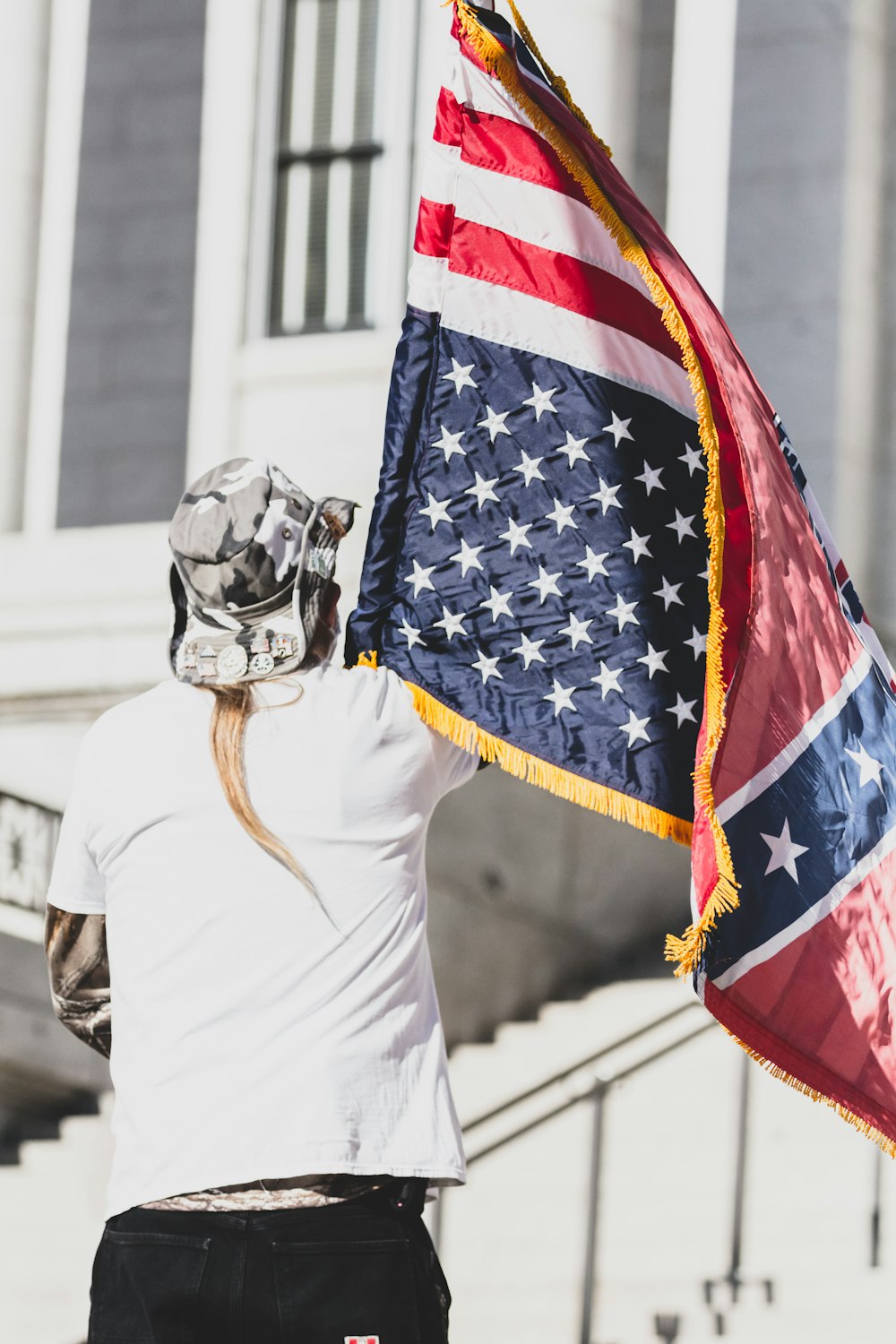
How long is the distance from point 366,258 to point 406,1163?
912 centimetres

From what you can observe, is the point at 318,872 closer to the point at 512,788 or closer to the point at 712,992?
the point at 712,992

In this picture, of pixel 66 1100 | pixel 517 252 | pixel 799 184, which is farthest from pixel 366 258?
pixel 517 252

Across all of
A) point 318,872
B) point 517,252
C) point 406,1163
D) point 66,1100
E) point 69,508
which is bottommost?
point 66,1100

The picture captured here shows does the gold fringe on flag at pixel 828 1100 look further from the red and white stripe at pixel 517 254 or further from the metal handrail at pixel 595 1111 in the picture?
the metal handrail at pixel 595 1111

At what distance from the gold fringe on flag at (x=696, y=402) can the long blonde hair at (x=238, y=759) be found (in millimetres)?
714

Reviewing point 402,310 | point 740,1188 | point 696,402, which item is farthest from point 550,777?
point 402,310

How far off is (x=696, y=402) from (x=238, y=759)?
4.14 feet

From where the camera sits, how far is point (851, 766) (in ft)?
13.1

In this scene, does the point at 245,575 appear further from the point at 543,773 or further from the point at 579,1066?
the point at 579,1066

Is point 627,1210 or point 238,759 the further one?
point 627,1210

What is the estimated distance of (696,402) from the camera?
392 cm

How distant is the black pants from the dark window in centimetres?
900

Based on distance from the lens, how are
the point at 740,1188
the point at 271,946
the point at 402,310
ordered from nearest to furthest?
1. the point at 271,946
2. the point at 740,1188
3. the point at 402,310

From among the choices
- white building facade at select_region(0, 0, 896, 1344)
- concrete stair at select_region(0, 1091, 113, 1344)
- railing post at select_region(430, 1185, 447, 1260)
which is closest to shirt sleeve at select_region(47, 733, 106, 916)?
railing post at select_region(430, 1185, 447, 1260)
